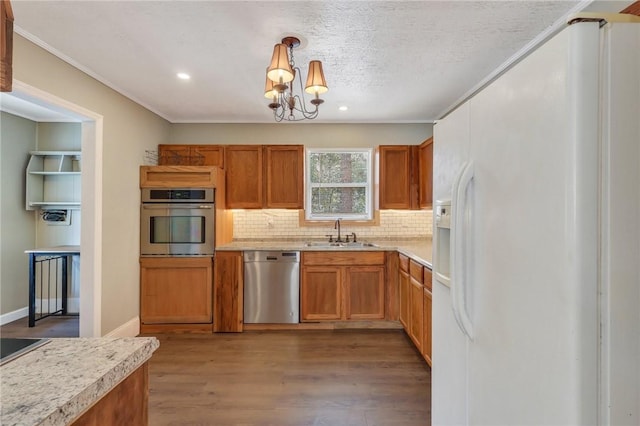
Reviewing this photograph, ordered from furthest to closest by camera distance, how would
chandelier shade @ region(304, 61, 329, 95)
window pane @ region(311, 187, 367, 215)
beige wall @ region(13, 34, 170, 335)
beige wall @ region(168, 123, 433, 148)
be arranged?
window pane @ region(311, 187, 367, 215)
beige wall @ region(168, 123, 433, 148)
beige wall @ region(13, 34, 170, 335)
chandelier shade @ region(304, 61, 329, 95)

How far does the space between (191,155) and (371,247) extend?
8.13 feet

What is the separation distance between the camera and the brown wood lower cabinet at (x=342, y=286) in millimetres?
3350

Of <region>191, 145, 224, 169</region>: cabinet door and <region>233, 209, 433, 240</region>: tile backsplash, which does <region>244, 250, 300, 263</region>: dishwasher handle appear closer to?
<region>233, 209, 433, 240</region>: tile backsplash

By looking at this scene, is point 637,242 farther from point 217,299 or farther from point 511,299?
point 217,299

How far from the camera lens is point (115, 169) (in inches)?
114

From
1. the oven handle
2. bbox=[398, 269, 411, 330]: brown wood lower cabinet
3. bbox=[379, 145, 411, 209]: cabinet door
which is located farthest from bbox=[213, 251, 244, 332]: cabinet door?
bbox=[379, 145, 411, 209]: cabinet door

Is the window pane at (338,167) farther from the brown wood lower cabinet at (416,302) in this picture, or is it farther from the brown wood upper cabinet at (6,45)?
the brown wood upper cabinet at (6,45)

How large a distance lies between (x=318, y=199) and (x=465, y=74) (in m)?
2.22

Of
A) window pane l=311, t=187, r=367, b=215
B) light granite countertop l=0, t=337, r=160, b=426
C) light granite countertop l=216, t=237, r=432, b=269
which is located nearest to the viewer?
light granite countertop l=0, t=337, r=160, b=426

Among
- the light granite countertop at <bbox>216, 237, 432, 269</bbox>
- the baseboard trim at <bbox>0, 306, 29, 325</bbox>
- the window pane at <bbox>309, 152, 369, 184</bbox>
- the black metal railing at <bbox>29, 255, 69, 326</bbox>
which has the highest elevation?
the window pane at <bbox>309, 152, 369, 184</bbox>

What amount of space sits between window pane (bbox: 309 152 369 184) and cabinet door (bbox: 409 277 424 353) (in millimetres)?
1705

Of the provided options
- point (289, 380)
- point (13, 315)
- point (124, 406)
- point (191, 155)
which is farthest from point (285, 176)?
point (13, 315)

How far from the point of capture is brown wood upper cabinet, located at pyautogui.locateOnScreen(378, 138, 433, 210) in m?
3.75

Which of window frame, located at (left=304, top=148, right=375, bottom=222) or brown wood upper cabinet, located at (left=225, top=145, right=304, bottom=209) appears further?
window frame, located at (left=304, top=148, right=375, bottom=222)
